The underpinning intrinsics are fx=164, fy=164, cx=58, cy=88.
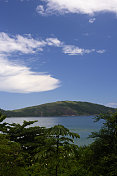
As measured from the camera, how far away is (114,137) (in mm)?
8570

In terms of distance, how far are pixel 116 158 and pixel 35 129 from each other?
7.96 m

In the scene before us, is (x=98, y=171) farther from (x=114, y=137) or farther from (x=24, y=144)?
(x=24, y=144)

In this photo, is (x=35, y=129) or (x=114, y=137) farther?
(x=35, y=129)

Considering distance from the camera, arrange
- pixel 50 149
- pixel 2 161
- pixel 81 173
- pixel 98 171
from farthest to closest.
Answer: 1. pixel 98 171
2. pixel 81 173
3. pixel 2 161
4. pixel 50 149

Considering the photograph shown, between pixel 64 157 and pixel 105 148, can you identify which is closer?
pixel 64 157

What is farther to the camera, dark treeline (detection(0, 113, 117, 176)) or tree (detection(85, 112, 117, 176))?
tree (detection(85, 112, 117, 176))

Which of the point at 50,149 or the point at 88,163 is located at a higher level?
the point at 50,149

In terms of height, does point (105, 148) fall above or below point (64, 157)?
below

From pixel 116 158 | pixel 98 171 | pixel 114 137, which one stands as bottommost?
pixel 98 171

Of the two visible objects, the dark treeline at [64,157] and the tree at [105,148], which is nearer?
the dark treeline at [64,157]

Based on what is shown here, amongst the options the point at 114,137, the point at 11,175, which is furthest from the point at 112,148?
the point at 11,175

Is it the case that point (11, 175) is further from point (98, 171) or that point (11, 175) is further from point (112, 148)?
point (112, 148)

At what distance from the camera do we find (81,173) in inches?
293

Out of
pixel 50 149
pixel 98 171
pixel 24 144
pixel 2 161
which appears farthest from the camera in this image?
pixel 24 144
